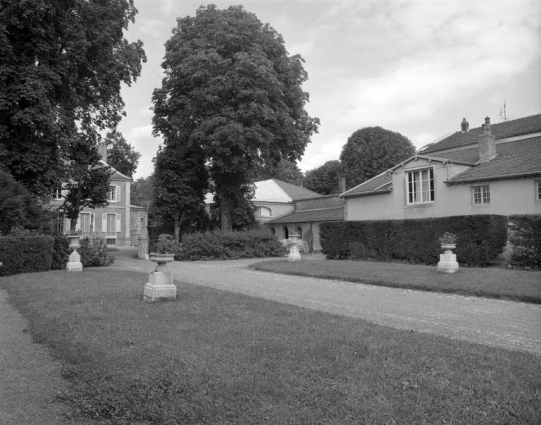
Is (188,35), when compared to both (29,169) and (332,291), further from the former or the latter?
(332,291)

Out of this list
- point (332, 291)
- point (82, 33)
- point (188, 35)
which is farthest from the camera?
point (188, 35)

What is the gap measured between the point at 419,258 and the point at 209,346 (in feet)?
49.0

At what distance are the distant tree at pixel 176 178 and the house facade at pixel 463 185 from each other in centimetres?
1110

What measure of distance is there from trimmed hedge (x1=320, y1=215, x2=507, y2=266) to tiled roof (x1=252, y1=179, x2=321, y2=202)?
70.7ft

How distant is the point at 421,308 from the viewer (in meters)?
8.73

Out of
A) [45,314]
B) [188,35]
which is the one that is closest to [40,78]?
[188,35]

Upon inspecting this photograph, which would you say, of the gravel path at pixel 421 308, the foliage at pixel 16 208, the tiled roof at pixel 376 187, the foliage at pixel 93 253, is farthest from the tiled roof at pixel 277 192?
the gravel path at pixel 421 308

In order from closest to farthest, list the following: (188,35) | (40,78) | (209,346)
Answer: (209,346) < (40,78) < (188,35)

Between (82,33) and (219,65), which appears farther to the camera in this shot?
(219,65)

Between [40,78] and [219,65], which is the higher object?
[219,65]

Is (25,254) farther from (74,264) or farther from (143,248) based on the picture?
(143,248)

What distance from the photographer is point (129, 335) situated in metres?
5.96

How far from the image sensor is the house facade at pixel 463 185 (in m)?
20.0

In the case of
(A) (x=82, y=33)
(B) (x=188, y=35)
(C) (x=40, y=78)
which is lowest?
(C) (x=40, y=78)
